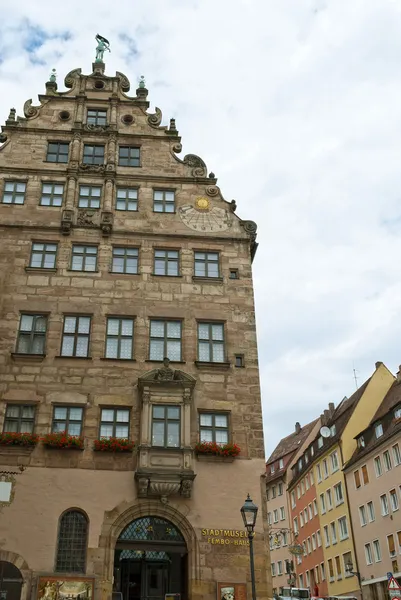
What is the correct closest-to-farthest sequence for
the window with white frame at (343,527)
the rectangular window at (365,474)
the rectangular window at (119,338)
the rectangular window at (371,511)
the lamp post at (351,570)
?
the rectangular window at (119,338) < the rectangular window at (371,511) < the lamp post at (351,570) < the rectangular window at (365,474) < the window with white frame at (343,527)

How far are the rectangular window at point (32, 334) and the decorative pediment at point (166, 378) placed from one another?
3535 mm

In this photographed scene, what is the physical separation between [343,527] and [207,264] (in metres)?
25.6

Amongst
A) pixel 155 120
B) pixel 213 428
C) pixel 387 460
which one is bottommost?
pixel 213 428

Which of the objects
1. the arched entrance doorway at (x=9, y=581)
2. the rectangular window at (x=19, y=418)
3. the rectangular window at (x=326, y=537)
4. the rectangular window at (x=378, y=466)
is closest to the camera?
the arched entrance doorway at (x=9, y=581)

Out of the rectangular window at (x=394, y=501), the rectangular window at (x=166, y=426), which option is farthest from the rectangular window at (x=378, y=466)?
the rectangular window at (x=166, y=426)

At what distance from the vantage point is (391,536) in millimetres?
35125

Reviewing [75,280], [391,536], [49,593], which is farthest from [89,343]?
[391,536]

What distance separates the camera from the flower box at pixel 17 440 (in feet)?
63.3

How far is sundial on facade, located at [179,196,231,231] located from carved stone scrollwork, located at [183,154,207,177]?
50.7 inches

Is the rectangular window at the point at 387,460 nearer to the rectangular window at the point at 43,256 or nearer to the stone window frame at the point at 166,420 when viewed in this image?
the stone window frame at the point at 166,420

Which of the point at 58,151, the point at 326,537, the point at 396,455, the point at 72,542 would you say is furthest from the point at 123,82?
the point at 326,537

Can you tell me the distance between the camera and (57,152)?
1007 inches

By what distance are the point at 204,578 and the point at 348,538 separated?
24880 mm

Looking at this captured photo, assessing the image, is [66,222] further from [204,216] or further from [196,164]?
[196,164]
